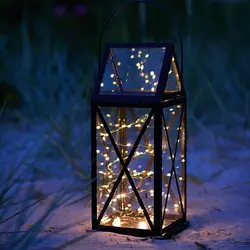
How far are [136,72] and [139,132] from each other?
1.08 feet

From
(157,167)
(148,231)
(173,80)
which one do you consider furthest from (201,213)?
(173,80)

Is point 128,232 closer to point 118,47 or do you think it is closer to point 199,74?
point 118,47

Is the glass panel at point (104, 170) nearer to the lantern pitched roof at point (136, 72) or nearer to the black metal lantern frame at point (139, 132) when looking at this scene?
the black metal lantern frame at point (139, 132)

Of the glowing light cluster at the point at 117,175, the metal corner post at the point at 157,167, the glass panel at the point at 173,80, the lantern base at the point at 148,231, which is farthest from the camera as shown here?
the glowing light cluster at the point at 117,175

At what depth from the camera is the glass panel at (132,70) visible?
3211mm

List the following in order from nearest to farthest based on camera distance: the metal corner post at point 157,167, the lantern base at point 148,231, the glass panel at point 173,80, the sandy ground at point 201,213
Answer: the sandy ground at point 201,213 < the metal corner post at point 157,167 < the lantern base at point 148,231 < the glass panel at point 173,80

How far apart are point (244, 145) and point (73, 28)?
4219mm

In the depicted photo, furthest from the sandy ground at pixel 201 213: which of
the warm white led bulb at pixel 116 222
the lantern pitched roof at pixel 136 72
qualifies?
the lantern pitched roof at pixel 136 72

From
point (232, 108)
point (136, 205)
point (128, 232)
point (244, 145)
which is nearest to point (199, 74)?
point (232, 108)

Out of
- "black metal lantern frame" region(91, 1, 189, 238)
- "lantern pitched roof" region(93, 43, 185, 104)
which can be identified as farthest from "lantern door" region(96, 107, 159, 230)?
"lantern pitched roof" region(93, 43, 185, 104)

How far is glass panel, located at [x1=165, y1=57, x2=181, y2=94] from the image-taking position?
3.21m

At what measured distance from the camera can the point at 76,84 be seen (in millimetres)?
6867

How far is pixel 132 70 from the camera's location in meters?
3.29

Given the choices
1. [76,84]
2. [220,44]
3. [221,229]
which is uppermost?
[220,44]
